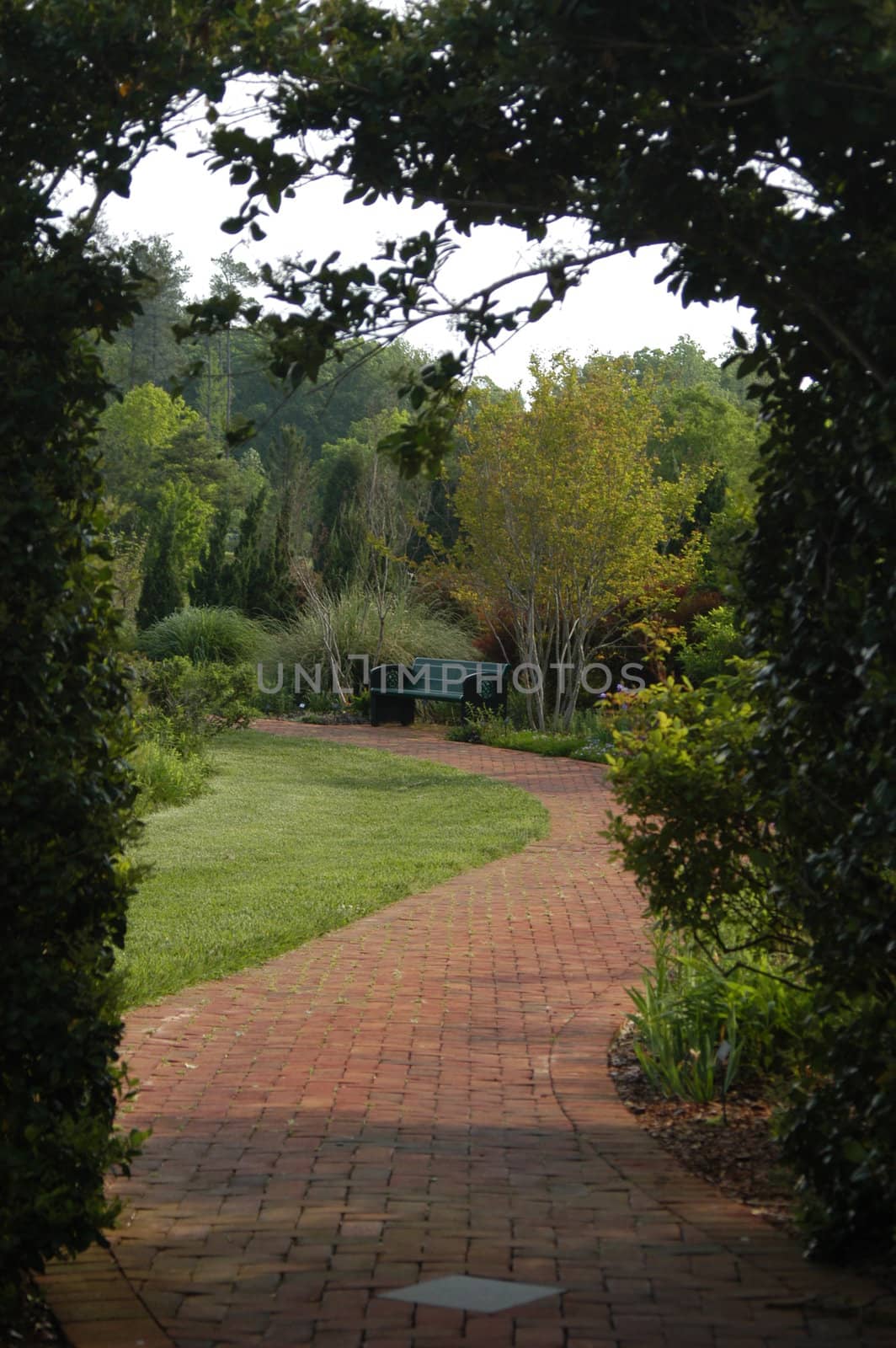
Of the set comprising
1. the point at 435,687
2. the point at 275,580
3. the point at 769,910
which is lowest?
the point at 769,910

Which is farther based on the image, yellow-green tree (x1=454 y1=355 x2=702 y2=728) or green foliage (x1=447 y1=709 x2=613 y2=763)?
yellow-green tree (x1=454 y1=355 x2=702 y2=728)

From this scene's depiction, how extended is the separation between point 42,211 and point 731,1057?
3.66 m

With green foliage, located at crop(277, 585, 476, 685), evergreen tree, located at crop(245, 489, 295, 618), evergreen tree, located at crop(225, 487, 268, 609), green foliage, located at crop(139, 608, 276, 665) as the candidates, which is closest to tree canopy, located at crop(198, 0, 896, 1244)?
green foliage, located at crop(277, 585, 476, 685)

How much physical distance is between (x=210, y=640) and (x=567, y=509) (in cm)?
881

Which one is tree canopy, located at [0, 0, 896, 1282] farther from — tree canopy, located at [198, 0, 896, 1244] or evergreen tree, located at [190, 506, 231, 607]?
evergreen tree, located at [190, 506, 231, 607]

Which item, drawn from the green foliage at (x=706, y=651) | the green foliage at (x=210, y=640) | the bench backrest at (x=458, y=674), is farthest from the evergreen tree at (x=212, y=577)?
the green foliage at (x=706, y=651)

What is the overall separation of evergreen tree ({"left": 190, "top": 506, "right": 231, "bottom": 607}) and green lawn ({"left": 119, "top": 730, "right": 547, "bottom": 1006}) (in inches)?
470

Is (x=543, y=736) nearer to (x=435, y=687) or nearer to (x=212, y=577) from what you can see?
(x=435, y=687)

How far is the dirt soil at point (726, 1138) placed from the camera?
14.5ft

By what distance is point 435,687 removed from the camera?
21672 millimetres

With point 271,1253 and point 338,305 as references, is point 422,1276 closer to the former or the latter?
point 271,1253

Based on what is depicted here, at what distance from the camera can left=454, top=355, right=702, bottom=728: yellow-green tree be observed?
18.7 meters

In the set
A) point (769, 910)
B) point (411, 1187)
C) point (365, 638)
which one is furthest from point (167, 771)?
point (411, 1187)

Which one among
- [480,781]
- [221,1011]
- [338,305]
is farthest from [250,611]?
[338,305]
